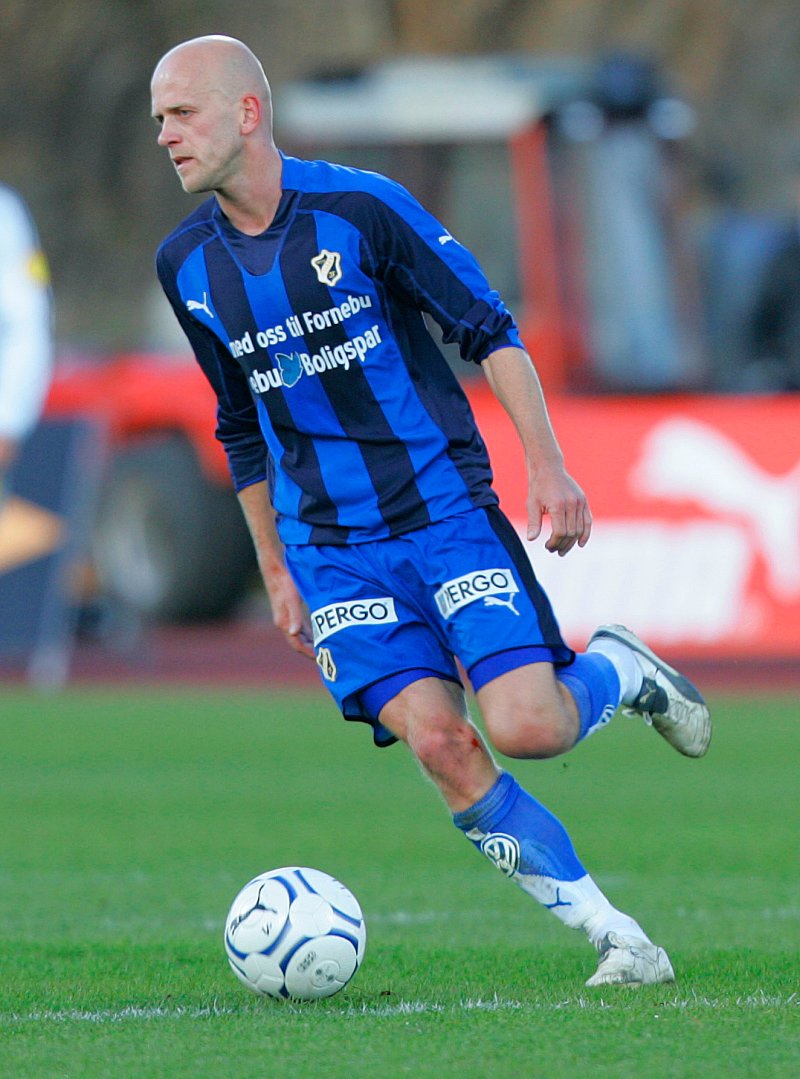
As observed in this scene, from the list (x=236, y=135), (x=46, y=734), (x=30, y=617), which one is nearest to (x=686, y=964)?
(x=236, y=135)

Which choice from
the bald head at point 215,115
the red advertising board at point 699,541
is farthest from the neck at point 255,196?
the red advertising board at point 699,541

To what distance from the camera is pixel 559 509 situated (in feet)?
16.0

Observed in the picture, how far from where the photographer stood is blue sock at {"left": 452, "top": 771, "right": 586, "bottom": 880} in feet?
Answer: 16.6

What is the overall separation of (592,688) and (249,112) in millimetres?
1536

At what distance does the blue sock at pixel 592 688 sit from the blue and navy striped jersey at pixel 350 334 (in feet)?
1.48

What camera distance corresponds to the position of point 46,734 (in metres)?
11.0

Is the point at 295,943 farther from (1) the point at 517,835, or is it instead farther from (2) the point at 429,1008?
(1) the point at 517,835

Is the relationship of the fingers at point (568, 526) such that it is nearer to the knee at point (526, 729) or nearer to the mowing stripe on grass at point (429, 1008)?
the knee at point (526, 729)

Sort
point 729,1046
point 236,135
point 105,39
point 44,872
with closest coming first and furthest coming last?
1. point 729,1046
2. point 236,135
3. point 44,872
4. point 105,39

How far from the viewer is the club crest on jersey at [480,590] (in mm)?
5102

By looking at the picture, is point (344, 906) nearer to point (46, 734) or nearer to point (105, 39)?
point (46, 734)

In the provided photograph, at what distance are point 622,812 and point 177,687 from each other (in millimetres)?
5494

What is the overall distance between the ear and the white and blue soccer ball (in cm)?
172

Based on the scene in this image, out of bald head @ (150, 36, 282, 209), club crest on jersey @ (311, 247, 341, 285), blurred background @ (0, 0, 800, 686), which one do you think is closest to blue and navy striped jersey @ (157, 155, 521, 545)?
club crest on jersey @ (311, 247, 341, 285)
